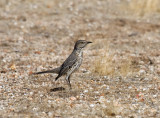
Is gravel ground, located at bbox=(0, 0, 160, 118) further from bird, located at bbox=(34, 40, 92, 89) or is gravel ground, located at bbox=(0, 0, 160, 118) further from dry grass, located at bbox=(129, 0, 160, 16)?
dry grass, located at bbox=(129, 0, 160, 16)

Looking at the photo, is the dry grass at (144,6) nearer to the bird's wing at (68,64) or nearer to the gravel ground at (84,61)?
the gravel ground at (84,61)

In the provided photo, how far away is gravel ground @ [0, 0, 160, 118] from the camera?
374 inches

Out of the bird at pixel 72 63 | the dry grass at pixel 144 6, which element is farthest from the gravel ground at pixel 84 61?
the dry grass at pixel 144 6

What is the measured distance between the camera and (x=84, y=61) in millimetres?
14305

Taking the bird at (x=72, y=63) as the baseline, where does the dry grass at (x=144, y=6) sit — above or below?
above

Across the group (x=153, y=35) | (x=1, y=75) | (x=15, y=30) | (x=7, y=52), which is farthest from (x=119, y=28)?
(x=1, y=75)

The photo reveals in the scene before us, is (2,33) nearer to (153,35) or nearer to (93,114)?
(153,35)

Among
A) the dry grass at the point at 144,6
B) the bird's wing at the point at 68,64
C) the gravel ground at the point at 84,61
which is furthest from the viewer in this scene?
the dry grass at the point at 144,6

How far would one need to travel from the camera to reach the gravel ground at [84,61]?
374 inches

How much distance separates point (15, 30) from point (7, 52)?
144 inches

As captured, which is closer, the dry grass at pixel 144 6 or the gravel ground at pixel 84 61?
the gravel ground at pixel 84 61

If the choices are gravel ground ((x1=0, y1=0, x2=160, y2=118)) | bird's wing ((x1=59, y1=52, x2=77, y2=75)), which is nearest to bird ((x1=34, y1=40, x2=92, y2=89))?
bird's wing ((x1=59, y1=52, x2=77, y2=75))

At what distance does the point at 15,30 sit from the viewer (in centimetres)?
1856

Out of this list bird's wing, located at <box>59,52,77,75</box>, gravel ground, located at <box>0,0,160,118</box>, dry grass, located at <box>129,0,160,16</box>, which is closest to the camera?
gravel ground, located at <box>0,0,160,118</box>
